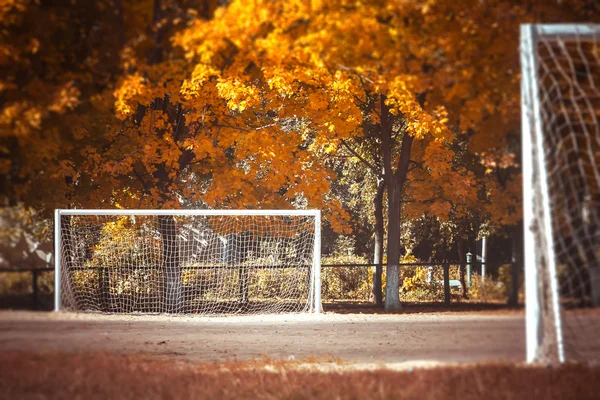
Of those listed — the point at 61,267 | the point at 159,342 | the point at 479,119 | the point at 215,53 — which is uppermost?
the point at 215,53

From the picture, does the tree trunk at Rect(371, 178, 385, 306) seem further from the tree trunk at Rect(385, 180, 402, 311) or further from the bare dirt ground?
the bare dirt ground

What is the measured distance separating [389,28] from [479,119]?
1.22 meters

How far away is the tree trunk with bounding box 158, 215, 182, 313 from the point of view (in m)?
15.4

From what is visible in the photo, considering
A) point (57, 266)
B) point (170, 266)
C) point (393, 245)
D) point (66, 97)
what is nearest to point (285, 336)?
point (57, 266)

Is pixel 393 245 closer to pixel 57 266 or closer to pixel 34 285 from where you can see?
pixel 57 266

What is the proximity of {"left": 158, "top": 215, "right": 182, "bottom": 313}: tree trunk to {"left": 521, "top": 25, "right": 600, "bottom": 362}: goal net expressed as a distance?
9.80 metres

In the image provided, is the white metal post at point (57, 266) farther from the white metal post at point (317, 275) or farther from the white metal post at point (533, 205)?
the white metal post at point (533, 205)

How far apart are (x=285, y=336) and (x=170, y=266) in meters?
5.34

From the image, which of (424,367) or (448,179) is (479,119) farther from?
(448,179)

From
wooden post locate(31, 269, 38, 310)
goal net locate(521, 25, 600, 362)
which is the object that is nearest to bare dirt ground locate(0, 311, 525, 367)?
wooden post locate(31, 269, 38, 310)

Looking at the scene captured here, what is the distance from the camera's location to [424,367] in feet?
21.9

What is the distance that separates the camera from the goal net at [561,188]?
6293 mm

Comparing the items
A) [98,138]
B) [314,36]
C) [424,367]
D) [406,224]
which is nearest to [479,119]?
[314,36]

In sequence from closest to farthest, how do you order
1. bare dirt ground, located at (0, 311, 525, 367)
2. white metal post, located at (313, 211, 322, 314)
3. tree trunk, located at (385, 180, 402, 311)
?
bare dirt ground, located at (0, 311, 525, 367) < white metal post, located at (313, 211, 322, 314) < tree trunk, located at (385, 180, 402, 311)
